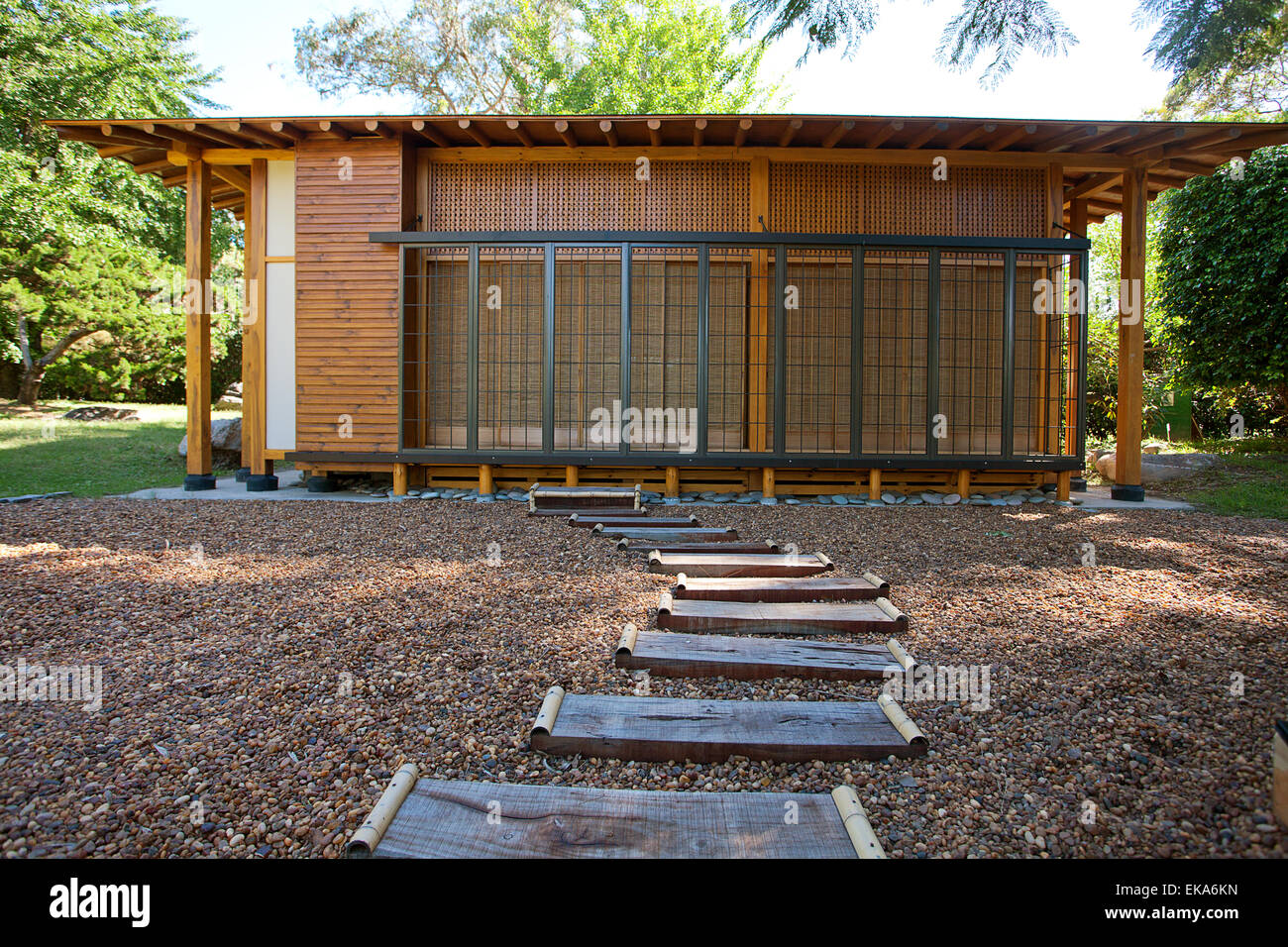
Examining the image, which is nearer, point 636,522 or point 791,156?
point 636,522

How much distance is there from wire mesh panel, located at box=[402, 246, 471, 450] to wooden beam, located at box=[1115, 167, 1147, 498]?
7028 mm

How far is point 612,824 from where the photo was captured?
1.82 m

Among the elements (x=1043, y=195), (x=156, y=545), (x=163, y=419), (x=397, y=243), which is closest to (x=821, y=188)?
(x=1043, y=195)

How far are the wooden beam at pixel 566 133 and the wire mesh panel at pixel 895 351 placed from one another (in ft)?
11.0

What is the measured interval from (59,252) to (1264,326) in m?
22.9

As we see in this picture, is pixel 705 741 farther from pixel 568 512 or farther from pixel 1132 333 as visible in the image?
pixel 1132 333

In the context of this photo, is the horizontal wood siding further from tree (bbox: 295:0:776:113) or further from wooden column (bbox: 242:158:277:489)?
tree (bbox: 295:0:776:113)

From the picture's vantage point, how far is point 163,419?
16.1 metres

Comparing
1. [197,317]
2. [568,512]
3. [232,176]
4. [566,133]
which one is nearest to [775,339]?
[568,512]

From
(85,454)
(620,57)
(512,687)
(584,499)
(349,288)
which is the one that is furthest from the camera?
(620,57)

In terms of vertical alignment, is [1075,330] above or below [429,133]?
below

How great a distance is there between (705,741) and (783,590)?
1.82m

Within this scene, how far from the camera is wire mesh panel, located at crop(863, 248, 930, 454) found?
26.5 ft
